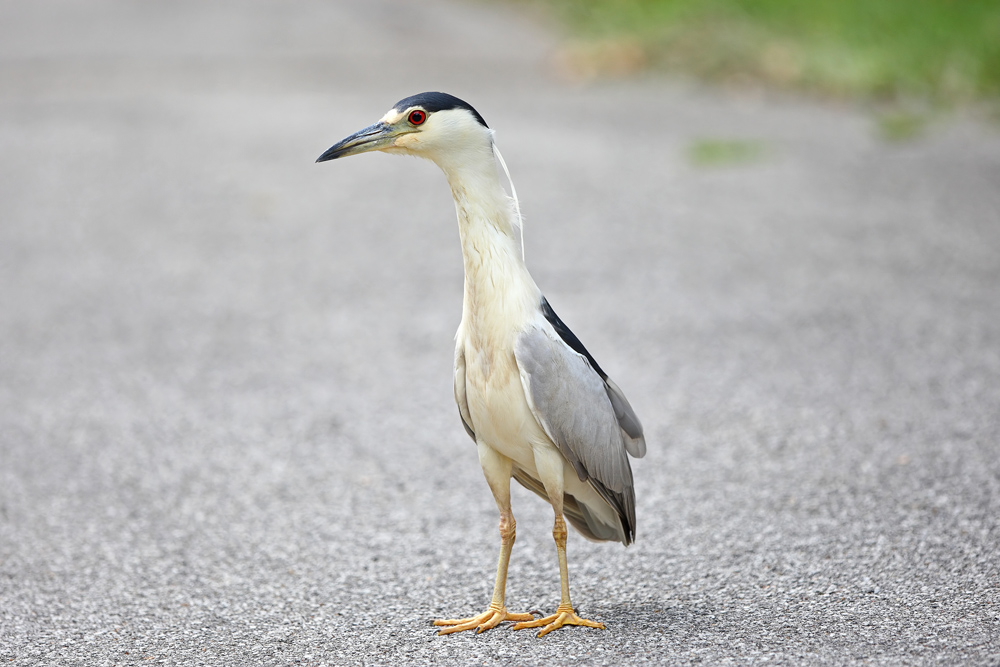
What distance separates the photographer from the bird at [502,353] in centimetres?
302

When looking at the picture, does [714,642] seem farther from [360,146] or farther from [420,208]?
[420,208]

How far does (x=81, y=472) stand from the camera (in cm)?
468

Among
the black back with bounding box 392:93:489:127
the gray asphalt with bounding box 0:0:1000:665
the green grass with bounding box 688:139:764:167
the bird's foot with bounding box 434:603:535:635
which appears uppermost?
the green grass with bounding box 688:139:764:167

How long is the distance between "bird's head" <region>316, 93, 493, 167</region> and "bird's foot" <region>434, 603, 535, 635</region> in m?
1.45

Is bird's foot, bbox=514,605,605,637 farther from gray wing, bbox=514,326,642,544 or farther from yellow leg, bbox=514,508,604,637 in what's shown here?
gray wing, bbox=514,326,642,544

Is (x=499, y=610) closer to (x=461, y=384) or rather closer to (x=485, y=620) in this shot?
(x=485, y=620)

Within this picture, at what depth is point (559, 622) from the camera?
316 centimetres

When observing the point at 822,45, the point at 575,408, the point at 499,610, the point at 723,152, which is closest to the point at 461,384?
the point at 575,408

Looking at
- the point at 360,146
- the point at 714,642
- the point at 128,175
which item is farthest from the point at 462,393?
the point at 128,175

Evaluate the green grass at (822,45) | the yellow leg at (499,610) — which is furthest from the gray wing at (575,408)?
the green grass at (822,45)

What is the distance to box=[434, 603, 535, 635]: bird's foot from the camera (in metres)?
3.20

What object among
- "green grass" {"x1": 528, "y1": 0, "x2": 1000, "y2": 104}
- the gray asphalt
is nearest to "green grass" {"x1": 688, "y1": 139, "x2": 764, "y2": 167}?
the gray asphalt

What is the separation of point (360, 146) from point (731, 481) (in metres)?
2.31

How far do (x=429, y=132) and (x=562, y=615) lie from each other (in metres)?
1.57
